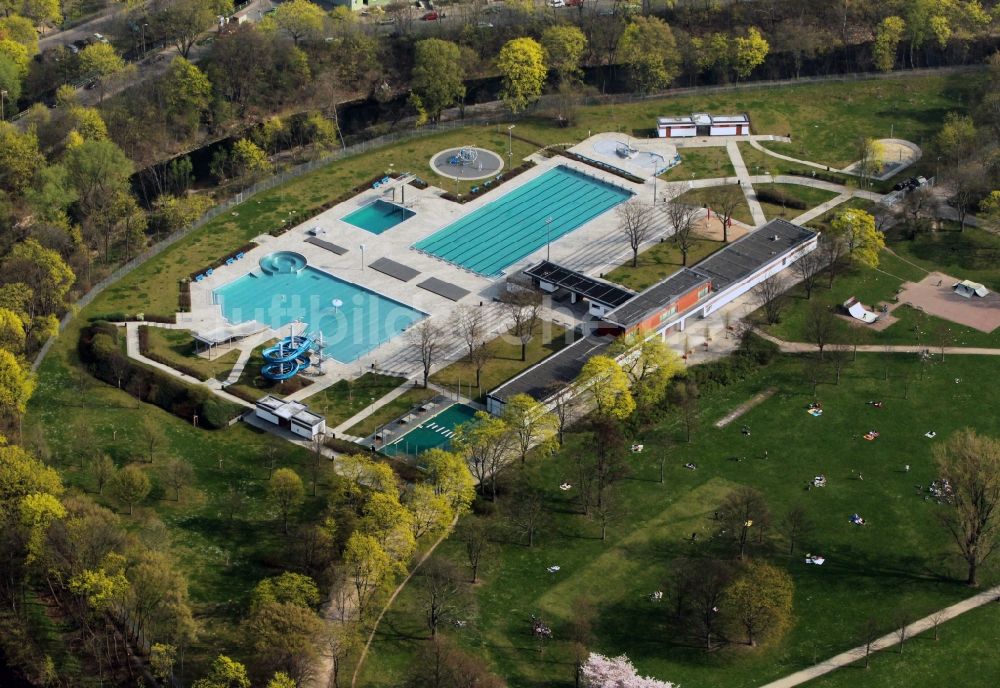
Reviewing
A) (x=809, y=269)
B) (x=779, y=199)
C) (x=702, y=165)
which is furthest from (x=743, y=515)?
(x=702, y=165)

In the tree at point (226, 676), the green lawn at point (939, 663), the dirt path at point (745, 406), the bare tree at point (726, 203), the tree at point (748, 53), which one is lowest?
the green lawn at point (939, 663)

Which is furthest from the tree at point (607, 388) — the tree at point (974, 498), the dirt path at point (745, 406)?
the tree at point (974, 498)

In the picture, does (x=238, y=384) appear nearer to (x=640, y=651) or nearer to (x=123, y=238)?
(x=123, y=238)

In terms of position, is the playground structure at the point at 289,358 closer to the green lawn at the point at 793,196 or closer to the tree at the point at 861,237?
the green lawn at the point at 793,196

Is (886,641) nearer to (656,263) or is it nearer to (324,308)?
(656,263)

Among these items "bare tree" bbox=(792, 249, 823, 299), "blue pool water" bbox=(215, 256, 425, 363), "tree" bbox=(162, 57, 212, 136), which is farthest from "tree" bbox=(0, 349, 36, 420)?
"bare tree" bbox=(792, 249, 823, 299)

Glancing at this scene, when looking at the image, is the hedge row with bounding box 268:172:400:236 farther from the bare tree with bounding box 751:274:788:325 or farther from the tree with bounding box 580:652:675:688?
the tree with bounding box 580:652:675:688
